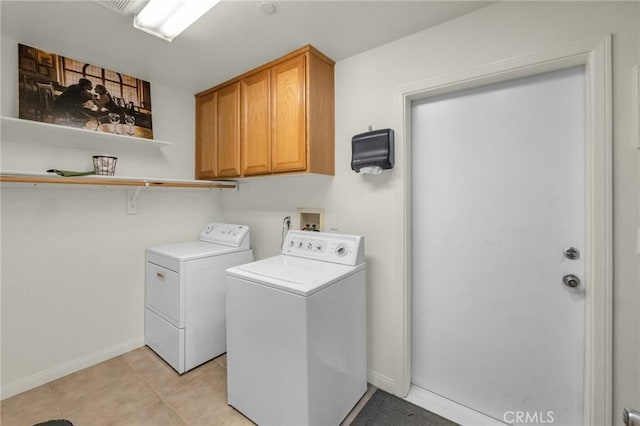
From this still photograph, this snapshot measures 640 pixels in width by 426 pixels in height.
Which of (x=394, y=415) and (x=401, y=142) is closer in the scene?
(x=394, y=415)

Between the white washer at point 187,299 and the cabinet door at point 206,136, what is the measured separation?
77 centimetres

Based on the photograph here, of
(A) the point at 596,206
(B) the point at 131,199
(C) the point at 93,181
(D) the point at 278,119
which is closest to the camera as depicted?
(A) the point at 596,206

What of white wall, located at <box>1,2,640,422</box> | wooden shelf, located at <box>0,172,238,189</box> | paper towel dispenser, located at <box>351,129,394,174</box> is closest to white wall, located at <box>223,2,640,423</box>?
white wall, located at <box>1,2,640,422</box>

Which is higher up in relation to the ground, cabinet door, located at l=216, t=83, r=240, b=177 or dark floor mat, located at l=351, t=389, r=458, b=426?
cabinet door, located at l=216, t=83, r=240, b=177

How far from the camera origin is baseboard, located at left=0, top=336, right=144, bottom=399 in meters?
1.78

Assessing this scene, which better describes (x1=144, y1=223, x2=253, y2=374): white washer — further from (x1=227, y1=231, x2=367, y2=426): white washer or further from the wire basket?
the wire basket

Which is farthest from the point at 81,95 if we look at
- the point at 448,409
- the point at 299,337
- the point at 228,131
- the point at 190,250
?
the point at 448,409

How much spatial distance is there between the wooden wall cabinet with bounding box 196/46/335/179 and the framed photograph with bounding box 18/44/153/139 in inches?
24.8

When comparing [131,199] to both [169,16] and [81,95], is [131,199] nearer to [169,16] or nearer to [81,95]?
[81,95]

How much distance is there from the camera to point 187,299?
200cm

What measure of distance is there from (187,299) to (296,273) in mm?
998

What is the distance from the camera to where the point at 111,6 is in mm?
1446

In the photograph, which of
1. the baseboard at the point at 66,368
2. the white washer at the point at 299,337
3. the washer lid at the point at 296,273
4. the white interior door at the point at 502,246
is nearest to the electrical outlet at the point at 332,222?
the white washer at the point at 299,337

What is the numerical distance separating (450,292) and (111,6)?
2.61 meters
